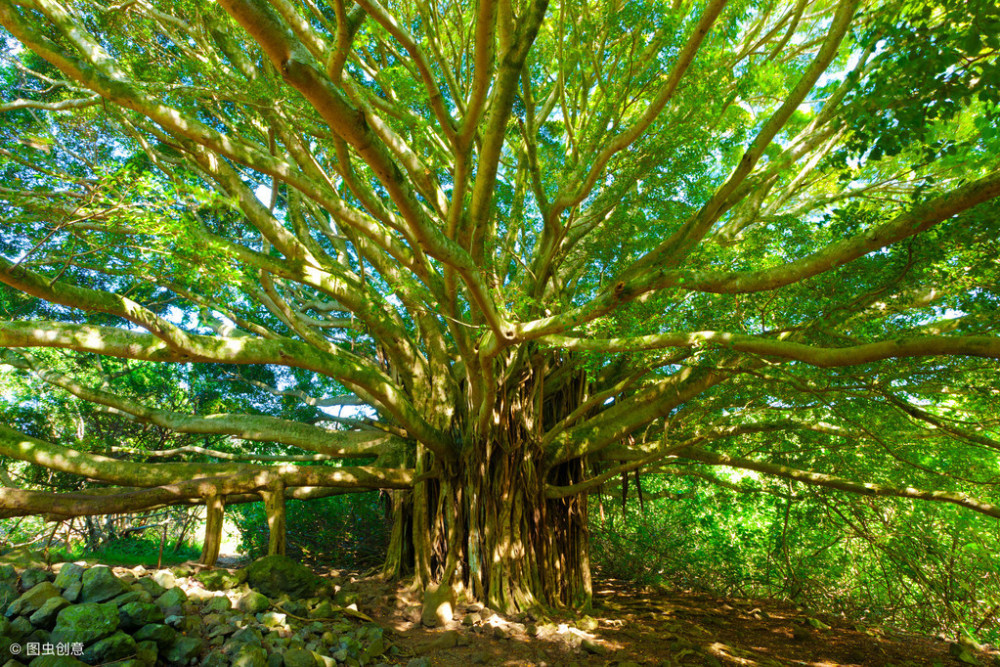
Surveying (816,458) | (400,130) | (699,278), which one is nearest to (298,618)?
(699,278)

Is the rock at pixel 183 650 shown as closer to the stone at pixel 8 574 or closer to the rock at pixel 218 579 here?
the rock at pixel 218 579

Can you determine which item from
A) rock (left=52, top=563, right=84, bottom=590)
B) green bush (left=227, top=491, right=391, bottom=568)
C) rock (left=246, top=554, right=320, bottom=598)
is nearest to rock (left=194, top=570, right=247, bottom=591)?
rock (left=246, top=554, right=320, bottom=598)

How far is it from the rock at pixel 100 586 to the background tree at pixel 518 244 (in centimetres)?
125

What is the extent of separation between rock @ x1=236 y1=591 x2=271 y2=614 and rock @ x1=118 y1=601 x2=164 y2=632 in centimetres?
65

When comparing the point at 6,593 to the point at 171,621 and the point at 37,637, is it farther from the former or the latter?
the point at 171,621

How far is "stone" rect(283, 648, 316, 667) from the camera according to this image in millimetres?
3127

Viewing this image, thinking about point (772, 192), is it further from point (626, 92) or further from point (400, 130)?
point (400, 130)

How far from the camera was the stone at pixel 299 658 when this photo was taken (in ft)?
10.3

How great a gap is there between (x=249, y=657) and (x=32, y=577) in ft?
4.70

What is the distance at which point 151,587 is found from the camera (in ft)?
11.2

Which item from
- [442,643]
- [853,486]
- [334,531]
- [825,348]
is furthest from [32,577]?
[853,486]

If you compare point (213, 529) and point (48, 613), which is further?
point (213, 529)

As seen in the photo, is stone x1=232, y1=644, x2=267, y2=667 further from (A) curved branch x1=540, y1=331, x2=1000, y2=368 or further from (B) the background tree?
(A) curved branch x1=540, y1=331, x2=1000, y2=368

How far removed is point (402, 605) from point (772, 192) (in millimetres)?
6027
